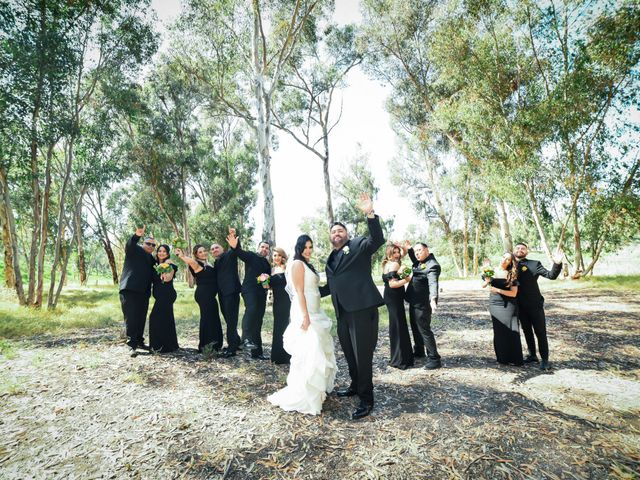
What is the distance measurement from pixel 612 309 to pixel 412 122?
806 inches

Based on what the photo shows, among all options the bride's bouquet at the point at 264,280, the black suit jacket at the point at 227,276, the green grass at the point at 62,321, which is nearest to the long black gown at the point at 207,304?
the black suit jacket at the point at 227,276

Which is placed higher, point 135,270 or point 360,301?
point 135,270

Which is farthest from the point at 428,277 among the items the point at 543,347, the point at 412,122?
the point at 412,122

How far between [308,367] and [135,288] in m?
4.11

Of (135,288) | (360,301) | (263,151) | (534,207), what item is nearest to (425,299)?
(360,301)

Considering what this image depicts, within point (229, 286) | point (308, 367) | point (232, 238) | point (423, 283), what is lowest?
point (308, 367)

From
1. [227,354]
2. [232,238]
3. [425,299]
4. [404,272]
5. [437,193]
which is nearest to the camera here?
[404,272]

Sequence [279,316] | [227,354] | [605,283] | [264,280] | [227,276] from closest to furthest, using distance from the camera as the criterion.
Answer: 1. [279,316]
2. [264,280]
3. [227,354]
4. [227,276]
5. [605,283]

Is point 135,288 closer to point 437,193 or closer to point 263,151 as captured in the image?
point 263,151

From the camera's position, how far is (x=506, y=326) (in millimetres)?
5539

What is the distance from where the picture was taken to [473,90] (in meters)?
17.2

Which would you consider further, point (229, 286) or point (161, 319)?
point (229, 286)

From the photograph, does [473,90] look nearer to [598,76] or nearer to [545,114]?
[545,114]

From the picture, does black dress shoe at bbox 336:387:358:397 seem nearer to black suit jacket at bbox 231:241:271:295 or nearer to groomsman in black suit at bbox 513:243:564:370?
black suit jacket at bbox 231:241:271:295
